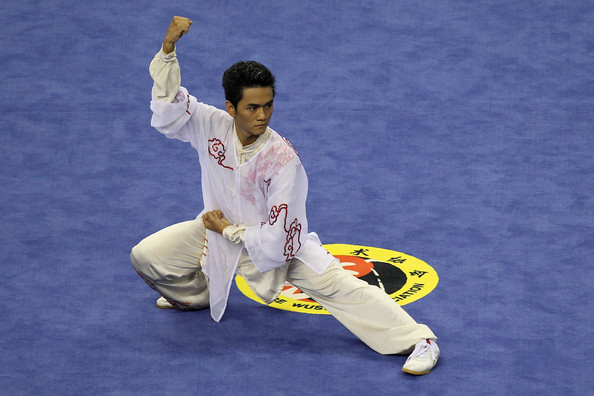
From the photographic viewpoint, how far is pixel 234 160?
4.75 m

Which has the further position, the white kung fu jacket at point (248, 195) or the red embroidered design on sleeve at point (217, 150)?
the red embroidered design on sleeve at point (217, 150)

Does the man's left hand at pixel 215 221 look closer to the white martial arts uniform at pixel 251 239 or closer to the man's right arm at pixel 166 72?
the white martial arts uniform at pixel 251 239

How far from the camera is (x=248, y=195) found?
4.75 metres

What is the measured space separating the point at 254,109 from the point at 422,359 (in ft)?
4.39

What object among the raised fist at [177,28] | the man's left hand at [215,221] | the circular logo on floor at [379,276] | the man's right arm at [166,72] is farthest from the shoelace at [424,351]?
the raised fist at [177,28]

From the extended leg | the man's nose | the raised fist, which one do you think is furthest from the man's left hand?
the raised fist

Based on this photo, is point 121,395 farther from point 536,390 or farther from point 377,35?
point 377,35

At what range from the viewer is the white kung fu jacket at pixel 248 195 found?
4.62 meters

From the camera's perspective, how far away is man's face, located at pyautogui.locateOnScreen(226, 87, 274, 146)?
4.56m

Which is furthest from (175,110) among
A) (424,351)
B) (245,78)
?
(424,351)

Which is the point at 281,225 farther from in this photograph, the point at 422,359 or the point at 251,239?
the point at 422,359

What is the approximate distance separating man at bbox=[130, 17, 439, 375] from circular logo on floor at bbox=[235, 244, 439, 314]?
36cm

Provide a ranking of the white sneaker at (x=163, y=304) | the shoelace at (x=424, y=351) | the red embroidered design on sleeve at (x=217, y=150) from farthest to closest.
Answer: the white sneaker at (x=163, y=304) < the red embroidered design on sleeve at (x=217, y=150) < the shoelace at (x=424, y=351)

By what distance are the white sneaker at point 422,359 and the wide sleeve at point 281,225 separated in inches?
27.8
